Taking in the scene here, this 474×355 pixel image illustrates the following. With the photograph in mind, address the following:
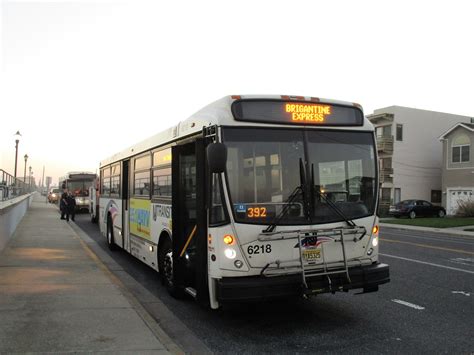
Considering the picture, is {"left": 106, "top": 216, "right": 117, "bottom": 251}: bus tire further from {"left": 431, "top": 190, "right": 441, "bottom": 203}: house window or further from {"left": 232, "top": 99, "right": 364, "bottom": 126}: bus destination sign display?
{"left": 431, "top": 190, "right": 441, "bottom": 203}: house window

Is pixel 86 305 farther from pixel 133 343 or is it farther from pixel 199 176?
pixel 199 176

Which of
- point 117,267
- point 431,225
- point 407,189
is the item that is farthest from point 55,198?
point 117,267

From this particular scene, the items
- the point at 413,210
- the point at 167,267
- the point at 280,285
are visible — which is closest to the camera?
the point at 280,285

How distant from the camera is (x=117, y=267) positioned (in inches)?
420

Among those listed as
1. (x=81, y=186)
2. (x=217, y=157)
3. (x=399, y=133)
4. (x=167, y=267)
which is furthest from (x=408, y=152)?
(x=217, y=157)

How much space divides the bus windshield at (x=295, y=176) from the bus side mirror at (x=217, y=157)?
1.22 feet

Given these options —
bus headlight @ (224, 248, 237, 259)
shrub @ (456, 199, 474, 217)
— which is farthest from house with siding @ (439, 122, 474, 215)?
bus headlight @ (224, 248, 237, 259)

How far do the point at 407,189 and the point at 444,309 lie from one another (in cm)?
4266

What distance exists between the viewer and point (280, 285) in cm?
568

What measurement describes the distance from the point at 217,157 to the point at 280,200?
1043 millimetres

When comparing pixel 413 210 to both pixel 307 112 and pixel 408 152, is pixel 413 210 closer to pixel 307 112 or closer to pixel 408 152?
pixel 408 152

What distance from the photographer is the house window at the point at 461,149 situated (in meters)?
40.1

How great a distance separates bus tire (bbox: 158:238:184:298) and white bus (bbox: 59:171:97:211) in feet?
86.4

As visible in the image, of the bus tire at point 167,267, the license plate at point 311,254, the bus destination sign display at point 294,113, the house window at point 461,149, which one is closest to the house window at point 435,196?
the house window at point 461,149
